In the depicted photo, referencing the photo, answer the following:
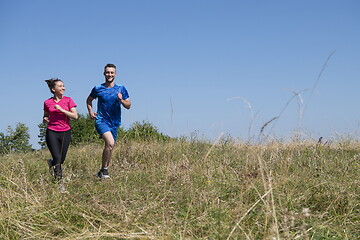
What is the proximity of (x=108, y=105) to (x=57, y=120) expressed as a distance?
891mm

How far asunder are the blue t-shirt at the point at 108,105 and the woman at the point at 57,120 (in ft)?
1.56

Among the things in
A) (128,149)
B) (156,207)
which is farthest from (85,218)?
(128,149)

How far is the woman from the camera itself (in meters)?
6.02

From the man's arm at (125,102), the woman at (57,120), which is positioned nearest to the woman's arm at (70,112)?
the woman at (57,120)

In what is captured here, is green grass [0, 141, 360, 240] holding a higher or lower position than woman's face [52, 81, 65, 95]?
lower

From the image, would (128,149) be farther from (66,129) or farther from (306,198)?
(306,198)

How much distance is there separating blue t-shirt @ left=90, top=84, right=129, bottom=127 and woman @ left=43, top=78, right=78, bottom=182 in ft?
1.56

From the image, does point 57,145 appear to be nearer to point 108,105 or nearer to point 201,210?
point 108,105

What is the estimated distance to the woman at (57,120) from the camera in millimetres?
6023

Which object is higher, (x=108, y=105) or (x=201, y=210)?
(x=108, y=105)

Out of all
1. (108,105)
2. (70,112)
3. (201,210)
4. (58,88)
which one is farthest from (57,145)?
(201,210)

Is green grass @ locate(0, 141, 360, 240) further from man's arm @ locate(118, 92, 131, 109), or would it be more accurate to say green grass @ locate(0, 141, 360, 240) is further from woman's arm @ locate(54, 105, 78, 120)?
man's arm @ locate(118, 92, 131, 109)

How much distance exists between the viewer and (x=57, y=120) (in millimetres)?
6109

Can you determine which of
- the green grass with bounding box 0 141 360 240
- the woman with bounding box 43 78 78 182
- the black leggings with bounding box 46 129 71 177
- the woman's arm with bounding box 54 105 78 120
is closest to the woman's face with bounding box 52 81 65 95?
the woman with bounding box 43 78 78 182
